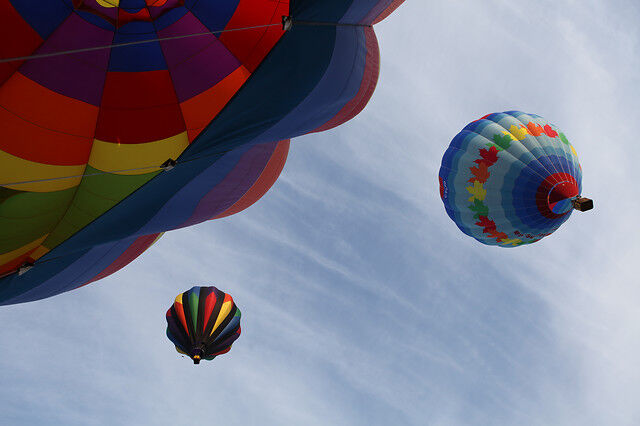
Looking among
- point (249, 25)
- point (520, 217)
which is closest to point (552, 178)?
point (520, 217)

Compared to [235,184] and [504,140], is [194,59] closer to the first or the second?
[235,184]

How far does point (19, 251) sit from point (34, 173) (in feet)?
4.03

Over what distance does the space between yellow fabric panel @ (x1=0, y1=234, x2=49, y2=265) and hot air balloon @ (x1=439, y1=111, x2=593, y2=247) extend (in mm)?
8340

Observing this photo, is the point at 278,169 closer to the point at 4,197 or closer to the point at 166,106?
the point at 166,106

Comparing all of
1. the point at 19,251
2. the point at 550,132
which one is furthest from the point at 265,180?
the point at 550,132

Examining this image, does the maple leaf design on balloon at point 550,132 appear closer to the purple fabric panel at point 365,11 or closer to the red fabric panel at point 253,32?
the purple fabric panel at point 365,11

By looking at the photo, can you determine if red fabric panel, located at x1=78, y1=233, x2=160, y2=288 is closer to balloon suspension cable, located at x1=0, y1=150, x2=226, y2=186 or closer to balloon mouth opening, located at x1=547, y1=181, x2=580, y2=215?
balloon suspension cable, located at x1=0, y1=150, x2=226, y2=186

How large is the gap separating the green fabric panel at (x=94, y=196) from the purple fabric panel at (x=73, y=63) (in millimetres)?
931

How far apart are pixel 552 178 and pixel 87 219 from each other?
8.93m

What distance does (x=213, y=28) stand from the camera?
5.06m

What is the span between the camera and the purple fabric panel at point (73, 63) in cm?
469

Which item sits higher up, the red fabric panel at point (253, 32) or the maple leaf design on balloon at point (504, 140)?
the maple leaf design on balloon at point (504, 140)

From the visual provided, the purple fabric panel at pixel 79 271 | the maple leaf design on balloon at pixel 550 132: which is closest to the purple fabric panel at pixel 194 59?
the purple fabric panel at pixel 79 271

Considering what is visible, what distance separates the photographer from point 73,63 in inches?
188
